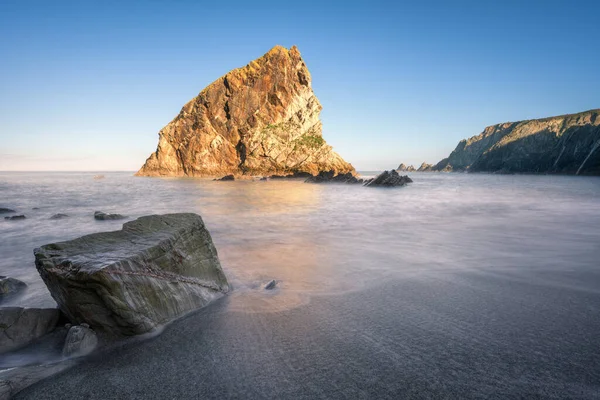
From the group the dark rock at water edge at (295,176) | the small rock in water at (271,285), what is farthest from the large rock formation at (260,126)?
the small rock in water at (271,285)

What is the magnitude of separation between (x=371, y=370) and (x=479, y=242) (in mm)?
7427

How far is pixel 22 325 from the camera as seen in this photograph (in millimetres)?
3404

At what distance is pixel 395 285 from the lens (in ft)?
17.4

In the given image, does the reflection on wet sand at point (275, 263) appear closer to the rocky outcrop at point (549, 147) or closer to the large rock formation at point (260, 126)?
the large rock formation at point (260, 126)

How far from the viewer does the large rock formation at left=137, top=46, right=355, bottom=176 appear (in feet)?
258

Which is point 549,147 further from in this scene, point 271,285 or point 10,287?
point 10,287

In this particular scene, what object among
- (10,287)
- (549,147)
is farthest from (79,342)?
(549,147)

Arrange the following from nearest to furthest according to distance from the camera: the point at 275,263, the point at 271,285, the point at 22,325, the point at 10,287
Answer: the point at 22,325 → the point at 10,287 → the point at 271,285 → the point at 275,263

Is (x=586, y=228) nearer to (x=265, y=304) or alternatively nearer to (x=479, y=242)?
(x=479, y=242)

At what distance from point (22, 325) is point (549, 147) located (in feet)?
510

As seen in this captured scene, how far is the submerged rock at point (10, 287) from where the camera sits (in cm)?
489

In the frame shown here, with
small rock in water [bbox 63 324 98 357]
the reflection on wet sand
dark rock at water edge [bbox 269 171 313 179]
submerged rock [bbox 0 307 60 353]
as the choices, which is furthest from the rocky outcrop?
submerged rock [bbox 0 307 60 353]

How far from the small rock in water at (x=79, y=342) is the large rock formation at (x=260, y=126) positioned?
7285 cm

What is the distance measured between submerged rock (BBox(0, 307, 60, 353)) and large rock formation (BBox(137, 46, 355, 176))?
7268 cm
